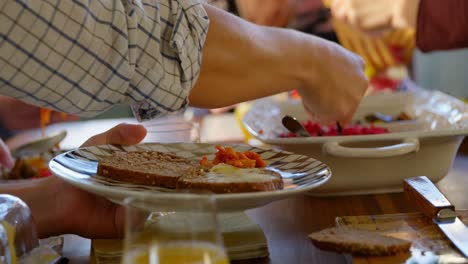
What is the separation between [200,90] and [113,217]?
0.96 feet

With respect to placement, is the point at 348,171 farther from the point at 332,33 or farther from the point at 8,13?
the point at 332,33

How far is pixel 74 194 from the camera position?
3.43 feet

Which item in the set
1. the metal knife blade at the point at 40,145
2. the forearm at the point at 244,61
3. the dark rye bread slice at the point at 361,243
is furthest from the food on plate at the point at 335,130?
the metal knife blade at the point at 40,145

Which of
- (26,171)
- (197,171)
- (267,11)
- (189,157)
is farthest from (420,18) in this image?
(197,171)

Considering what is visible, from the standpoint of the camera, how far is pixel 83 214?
3.36 feet

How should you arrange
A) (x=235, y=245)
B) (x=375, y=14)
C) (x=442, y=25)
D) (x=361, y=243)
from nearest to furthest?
(x=361, y=243), (x=235, y=245), (x=442, y=25), (x=375, y=14)

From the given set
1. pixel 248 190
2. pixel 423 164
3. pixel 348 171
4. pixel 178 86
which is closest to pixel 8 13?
pixel 178 86

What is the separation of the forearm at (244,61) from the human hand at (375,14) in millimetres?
1274

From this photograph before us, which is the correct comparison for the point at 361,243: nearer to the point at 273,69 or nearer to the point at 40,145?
the point at 273,69

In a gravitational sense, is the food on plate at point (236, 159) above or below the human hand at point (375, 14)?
below

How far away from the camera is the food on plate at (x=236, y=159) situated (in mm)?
1009

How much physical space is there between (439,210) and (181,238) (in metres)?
0.43

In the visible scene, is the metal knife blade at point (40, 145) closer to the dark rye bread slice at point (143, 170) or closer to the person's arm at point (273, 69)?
the person's arm at point (273, 69)

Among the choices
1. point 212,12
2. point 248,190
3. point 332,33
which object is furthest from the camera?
point 332,33
